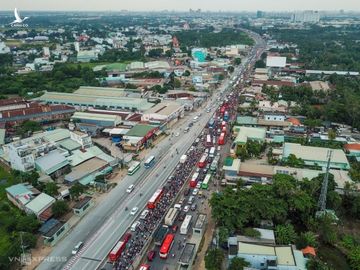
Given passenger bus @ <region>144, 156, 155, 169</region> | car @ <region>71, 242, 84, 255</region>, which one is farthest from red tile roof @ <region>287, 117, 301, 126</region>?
car @ <region>71, 242, 84, 255</region>

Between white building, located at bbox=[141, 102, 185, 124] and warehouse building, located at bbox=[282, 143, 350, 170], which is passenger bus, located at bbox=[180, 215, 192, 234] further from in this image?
white building, located at bbox=[141, 102, 185, 124]

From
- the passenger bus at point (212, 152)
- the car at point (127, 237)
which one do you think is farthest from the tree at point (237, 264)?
the passenger bus at point (212, 152)

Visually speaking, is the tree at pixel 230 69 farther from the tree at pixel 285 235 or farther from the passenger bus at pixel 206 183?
the tree at pixel 285 235

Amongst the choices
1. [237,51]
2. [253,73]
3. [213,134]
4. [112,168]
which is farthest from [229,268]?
[237,51]

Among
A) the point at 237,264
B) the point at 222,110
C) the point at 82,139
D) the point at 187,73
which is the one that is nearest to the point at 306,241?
the point at 237,264

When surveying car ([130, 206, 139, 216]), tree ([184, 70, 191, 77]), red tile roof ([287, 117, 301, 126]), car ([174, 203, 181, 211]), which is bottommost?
car ([130, 206, 139, 216])

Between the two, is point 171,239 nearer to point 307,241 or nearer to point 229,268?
point 229,268

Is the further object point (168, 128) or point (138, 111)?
point (138, 111)
